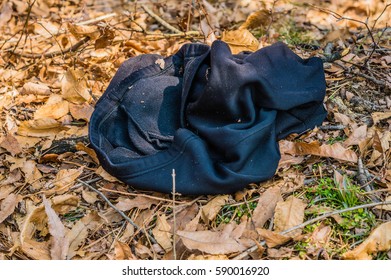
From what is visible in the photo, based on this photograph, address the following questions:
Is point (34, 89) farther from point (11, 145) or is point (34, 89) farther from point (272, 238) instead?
point (272, 238)

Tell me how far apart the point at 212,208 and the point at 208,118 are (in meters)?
0.41

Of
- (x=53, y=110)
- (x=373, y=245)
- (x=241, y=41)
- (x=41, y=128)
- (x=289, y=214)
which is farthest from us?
(x=241, y=41)

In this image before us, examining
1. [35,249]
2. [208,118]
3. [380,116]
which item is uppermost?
[208,118]

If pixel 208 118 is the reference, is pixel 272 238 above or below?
below

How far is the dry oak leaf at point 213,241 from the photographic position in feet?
5.40

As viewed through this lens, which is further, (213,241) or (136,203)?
(136,203)

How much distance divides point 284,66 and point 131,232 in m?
0.97

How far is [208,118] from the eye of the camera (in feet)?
6.60

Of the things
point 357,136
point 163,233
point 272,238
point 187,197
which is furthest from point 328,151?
point 163,233

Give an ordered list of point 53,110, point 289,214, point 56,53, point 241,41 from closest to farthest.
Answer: point 289,214 < point 53,110 < point 241,41 < point 56,53

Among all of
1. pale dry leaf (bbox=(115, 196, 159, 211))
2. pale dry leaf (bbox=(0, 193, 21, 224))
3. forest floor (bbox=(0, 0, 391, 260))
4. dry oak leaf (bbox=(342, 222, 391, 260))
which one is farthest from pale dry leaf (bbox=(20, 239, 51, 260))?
dry oak leaf (bbox=(342, 222, 391, 260))

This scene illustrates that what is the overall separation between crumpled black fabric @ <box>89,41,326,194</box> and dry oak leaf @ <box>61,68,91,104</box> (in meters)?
0.34

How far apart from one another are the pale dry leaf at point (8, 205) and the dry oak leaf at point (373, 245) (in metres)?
1.32
